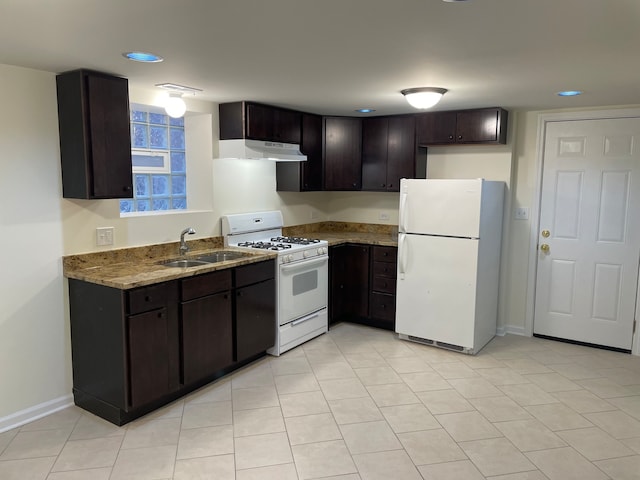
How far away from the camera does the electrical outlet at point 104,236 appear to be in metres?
3.20

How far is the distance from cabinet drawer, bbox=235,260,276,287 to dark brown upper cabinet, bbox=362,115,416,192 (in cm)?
166

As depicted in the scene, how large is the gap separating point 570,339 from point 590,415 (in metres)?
1.48

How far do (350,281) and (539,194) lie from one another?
6.55 ft

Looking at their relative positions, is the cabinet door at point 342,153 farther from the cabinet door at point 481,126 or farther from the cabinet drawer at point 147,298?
the cabinet drawer at point 147,298

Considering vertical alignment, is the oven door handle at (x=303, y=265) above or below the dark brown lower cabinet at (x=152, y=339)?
above

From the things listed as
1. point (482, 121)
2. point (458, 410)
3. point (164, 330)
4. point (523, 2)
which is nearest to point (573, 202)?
point (482, 121)

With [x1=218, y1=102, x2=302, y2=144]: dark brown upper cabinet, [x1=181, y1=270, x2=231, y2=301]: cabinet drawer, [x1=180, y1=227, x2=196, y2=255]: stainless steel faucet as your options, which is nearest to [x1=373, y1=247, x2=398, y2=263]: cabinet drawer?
[x1=218, y1=102, x2=302, y2=144]: dark brown upper cabinet

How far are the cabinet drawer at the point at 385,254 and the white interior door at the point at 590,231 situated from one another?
1.39 metres

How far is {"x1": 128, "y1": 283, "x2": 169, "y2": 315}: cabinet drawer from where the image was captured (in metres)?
2.74

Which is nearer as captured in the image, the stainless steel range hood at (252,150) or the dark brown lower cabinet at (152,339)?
the dark brown lower cabinet at (152,339)

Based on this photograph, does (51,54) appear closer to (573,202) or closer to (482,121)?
(482,121)

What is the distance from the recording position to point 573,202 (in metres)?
4.21

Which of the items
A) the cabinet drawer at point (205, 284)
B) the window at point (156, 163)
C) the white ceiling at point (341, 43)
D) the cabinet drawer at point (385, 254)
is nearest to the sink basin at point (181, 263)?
the cabinet drawer at point (205, 284)

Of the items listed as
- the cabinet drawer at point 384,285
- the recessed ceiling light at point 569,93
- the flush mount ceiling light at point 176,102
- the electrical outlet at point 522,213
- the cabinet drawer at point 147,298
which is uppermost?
the recessed ceiling light at point 569,93
